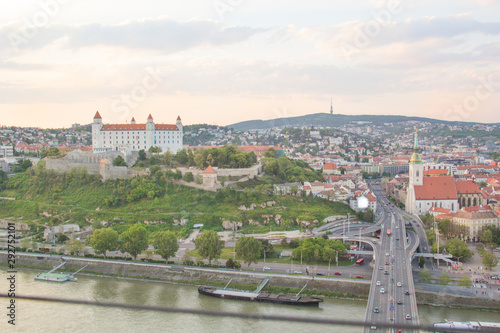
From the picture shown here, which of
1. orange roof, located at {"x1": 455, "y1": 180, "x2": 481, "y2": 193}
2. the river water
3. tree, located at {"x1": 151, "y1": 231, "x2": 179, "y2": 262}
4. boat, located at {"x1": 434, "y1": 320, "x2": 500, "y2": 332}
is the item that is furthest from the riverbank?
orange roof, located at {"x1": 455, "y1": 180, "x2": 481, "y2": 193}

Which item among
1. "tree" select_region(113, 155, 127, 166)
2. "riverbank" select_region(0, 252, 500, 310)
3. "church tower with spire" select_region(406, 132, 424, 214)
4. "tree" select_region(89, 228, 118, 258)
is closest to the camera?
"riverbank" select_region(0, 252, 500, 310)

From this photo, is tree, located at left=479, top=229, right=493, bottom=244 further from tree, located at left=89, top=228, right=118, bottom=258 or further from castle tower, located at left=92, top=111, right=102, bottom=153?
castle tower, located at left=92, top=111, right=102, bottom=153

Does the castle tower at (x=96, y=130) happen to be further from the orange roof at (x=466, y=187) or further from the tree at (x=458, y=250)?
the tree at (x=458, y=250)

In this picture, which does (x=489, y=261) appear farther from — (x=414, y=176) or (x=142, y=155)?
(x=142, y=155)

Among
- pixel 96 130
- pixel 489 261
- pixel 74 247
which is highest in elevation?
pixel 96 130

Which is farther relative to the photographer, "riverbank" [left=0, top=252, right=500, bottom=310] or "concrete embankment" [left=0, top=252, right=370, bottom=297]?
"concrete embankment" [left=0, top=252, right=370, bottom=297]

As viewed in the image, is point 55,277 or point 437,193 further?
point 437,193

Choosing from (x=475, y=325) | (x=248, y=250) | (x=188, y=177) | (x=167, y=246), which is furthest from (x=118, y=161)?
(x=475, y=325)
